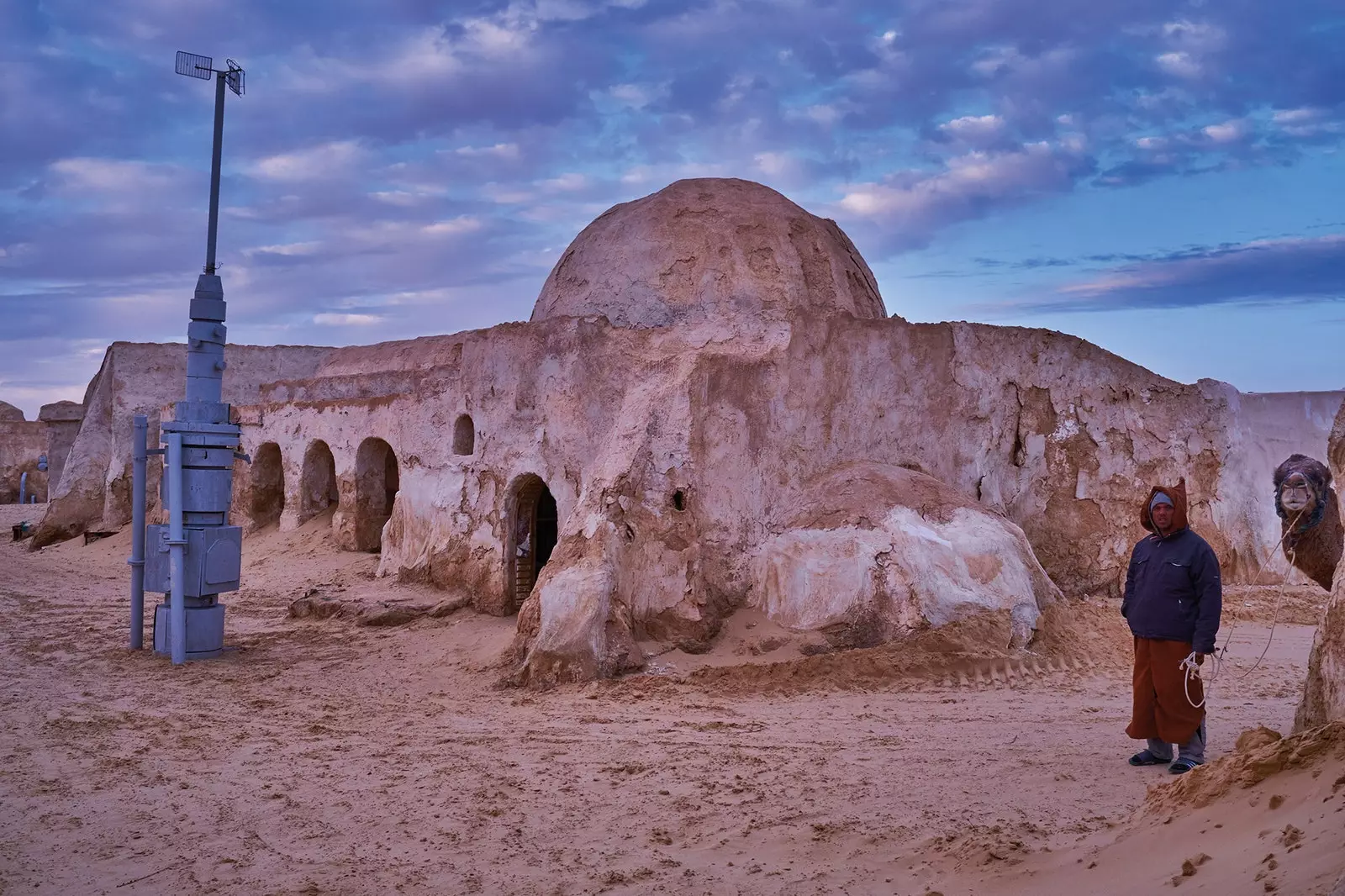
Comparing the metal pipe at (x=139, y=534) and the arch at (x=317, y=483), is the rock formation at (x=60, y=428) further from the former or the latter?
the metal pipe at (x=139, y=534)

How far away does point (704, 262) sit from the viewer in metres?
11.1

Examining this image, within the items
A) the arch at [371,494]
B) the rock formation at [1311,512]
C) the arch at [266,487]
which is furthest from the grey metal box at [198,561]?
the arch at [266,487]

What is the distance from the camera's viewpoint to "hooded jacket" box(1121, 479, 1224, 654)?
5297mm

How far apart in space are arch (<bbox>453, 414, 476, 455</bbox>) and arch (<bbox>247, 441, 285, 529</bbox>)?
7.06m

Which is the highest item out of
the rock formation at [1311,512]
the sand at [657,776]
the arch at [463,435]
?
the arch at [463,435]

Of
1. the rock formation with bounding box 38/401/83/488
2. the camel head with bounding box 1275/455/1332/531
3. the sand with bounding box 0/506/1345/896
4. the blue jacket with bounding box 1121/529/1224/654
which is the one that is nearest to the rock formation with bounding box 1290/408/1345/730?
the sand with bounding box 0/506/1345/896

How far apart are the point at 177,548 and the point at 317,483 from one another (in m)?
8.15

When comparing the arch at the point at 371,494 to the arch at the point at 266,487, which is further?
the arch at the point at 266,487

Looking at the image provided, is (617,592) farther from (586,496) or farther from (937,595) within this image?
(937,595)

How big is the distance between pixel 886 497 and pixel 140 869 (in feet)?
20.1

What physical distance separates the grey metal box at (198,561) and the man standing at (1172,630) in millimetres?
7321

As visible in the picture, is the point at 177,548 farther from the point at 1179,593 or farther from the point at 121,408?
the point at 121,408

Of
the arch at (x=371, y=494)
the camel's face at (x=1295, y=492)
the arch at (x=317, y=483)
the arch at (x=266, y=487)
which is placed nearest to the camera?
the camel's face at (x=1295, y=492)

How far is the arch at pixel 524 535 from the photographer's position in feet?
36.0
